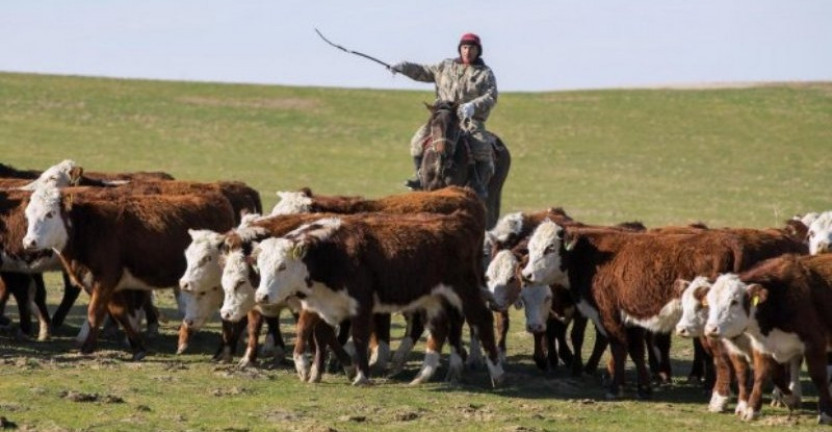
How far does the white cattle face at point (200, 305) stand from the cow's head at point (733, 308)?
16.4ft

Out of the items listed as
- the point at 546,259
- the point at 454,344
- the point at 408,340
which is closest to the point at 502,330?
the point at 408,340

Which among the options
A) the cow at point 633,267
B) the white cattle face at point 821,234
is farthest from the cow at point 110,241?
the white cattle face at point 821,234

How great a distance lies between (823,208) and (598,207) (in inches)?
215

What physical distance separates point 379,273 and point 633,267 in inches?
81.7

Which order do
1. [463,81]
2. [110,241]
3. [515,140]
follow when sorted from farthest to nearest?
1. [515,140]
2. [463,81]
3. [110,241]

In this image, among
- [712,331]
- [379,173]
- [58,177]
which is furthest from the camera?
[379,173]

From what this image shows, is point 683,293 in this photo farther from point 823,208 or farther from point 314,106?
point 314,106

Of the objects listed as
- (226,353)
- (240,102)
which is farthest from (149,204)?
(240,102)

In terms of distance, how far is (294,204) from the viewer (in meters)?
17.2

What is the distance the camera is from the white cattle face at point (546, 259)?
48.8 feet

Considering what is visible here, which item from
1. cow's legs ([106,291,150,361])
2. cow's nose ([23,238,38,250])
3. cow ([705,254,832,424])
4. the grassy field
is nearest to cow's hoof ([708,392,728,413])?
the grassy field

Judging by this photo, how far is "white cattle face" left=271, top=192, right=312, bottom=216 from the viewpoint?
17.1m

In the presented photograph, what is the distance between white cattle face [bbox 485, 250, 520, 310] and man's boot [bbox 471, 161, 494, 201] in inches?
129

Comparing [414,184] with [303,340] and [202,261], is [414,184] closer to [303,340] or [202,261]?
[202,261]
